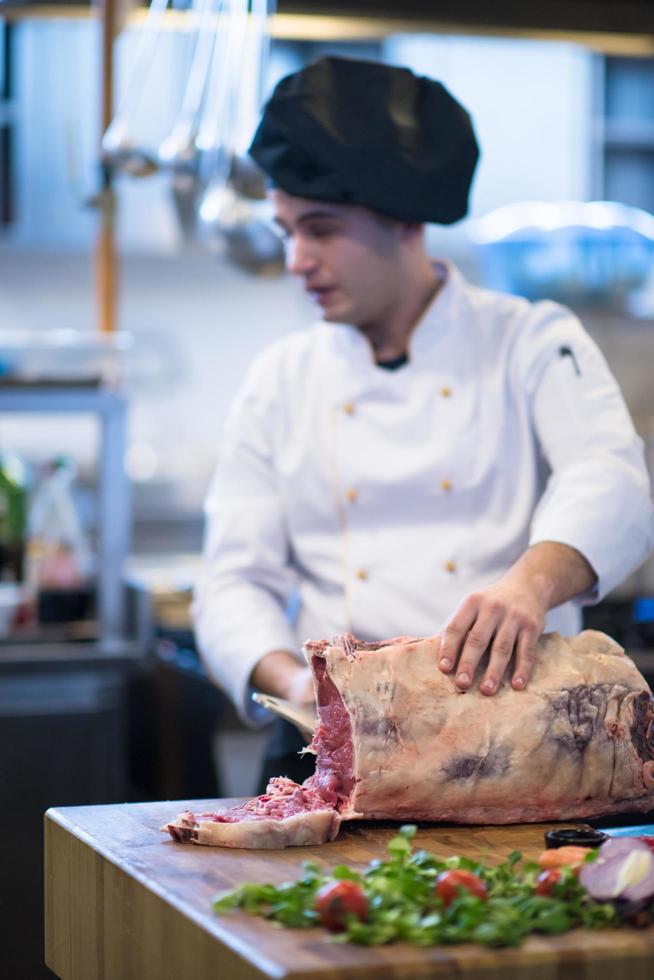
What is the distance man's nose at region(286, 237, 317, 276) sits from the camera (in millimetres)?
2090

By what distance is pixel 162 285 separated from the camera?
16.9 feet

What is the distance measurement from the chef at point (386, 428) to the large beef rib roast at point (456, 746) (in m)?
0.24

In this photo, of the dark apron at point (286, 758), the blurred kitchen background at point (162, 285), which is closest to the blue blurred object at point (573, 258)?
the blurred kitchen background at point (162, 285)

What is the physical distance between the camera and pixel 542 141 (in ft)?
17.3

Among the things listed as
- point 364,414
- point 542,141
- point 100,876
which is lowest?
point 100,876

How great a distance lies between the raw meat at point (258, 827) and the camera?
59.9 inches

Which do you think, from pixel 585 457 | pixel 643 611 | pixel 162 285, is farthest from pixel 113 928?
pixel 162 285

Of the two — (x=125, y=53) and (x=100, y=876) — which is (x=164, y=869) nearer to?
(x=100, y=876)

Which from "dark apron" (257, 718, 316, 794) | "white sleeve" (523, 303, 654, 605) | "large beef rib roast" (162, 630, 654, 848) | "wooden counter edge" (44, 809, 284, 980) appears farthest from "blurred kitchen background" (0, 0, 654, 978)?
"white sleeve" (523, 303, 654, 605)

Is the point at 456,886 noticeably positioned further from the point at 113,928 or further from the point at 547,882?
the point at 113,928

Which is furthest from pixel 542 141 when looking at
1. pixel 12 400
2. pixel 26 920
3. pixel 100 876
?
pixel 100 876

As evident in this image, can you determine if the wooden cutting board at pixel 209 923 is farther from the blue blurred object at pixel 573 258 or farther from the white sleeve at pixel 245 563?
the blue blurred object at pixel 573 258

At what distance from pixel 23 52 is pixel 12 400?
184cm

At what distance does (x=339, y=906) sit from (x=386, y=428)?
3.62 feet
